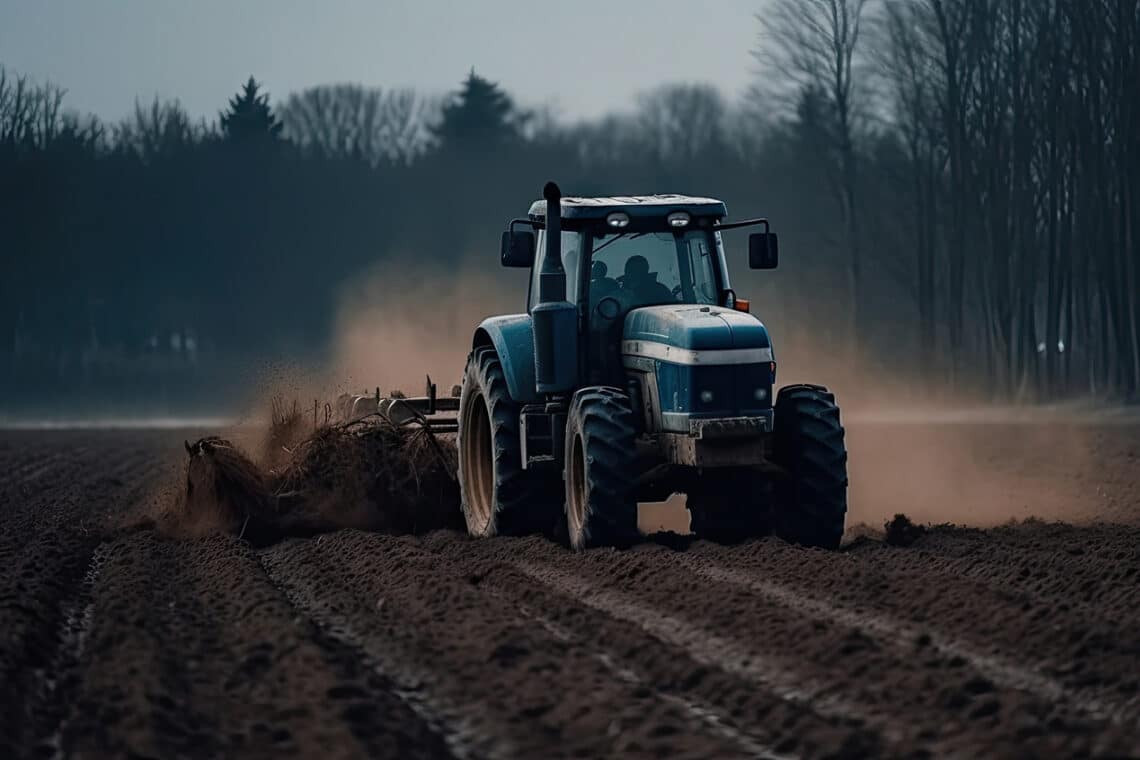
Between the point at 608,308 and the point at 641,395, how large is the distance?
755 mm

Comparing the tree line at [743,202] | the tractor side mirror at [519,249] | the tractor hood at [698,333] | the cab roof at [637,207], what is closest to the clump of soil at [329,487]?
the tractor side mirror at [519,249]

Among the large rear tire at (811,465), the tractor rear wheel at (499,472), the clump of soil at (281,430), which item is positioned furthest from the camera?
the clump of soil at (281,430)

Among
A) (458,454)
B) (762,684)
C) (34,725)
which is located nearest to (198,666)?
(34,725)

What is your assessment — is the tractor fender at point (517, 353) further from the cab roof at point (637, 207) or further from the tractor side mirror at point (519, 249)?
the cab roof at point (637, 207)

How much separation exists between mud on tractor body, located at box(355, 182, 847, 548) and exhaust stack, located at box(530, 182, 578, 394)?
11 millimetres

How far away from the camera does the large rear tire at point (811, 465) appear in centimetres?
1300

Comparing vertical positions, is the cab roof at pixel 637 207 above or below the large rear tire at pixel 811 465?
above

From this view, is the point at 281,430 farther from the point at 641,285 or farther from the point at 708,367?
the point at 708,367

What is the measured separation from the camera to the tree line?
4422 cm

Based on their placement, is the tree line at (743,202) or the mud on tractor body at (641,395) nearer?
the mud on tractor body at (641,395)

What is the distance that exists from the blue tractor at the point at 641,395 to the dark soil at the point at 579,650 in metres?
0.51

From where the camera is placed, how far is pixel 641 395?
13727mm

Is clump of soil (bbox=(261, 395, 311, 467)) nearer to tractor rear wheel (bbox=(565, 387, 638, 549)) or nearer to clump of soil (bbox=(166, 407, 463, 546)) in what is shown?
clump of soil (bbox=(166, 407, 463, 546))

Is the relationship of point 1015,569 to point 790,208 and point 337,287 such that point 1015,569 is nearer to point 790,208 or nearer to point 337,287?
point 790,208
